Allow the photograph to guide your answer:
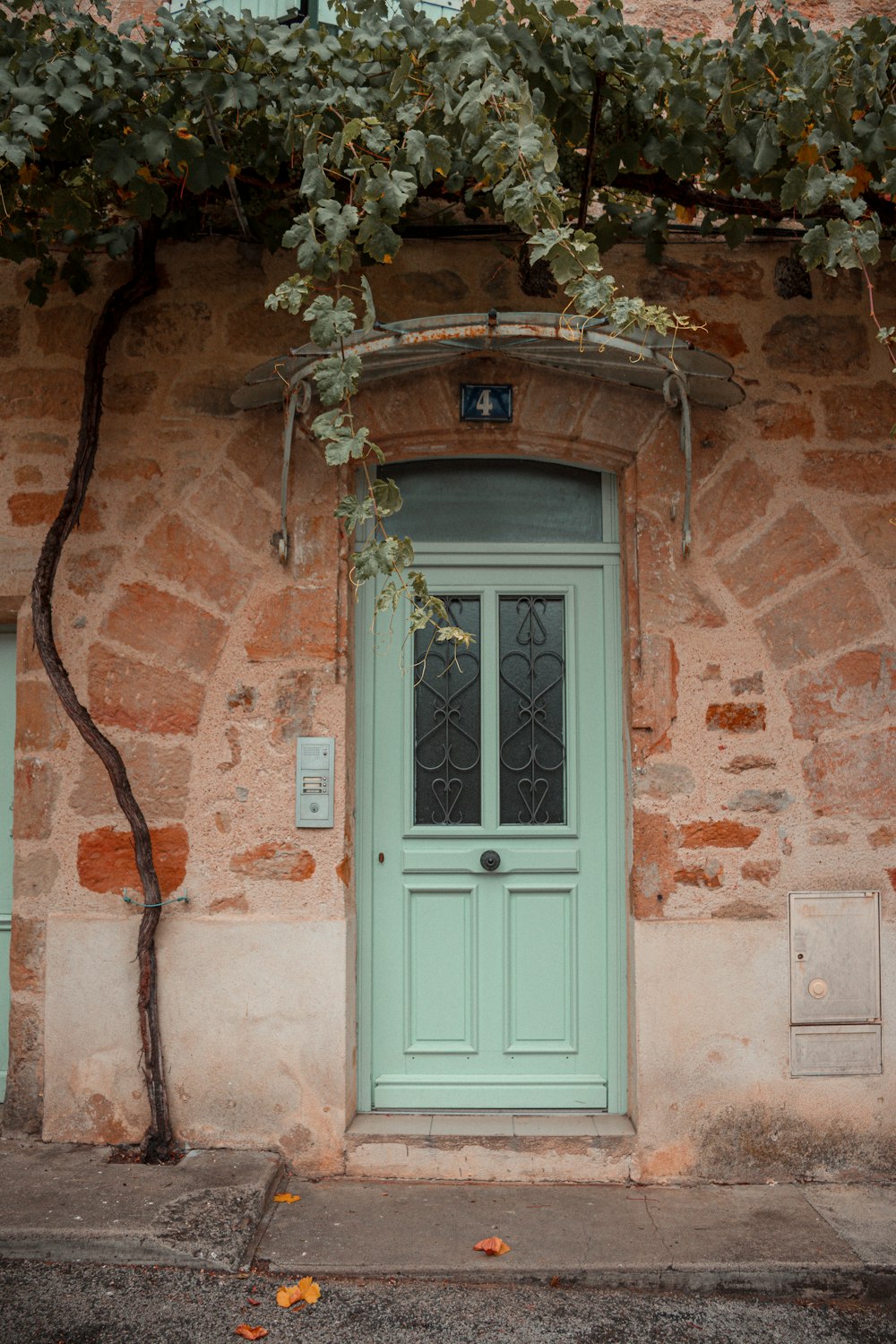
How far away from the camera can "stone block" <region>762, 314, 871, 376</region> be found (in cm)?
389

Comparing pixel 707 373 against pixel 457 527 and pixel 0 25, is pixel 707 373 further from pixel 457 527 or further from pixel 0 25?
pixel 0 25

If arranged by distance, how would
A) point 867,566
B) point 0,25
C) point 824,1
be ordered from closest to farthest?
point 0,25, point 867,566, point 824,1

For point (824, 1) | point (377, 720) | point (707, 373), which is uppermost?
point (824, 1)

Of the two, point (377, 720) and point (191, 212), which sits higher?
point (191, 212)

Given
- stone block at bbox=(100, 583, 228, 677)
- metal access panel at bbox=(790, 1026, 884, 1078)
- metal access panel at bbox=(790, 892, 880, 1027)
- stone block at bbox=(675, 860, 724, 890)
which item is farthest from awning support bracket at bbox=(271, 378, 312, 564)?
metal access panel at bbox=(790, 1026, 884, 1078)

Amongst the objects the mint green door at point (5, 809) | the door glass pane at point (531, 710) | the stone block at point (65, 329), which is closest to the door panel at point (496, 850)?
the door glass pane at point (531, 710)

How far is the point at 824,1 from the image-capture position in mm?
4121

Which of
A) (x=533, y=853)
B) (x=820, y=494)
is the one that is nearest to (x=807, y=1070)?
(x=533, y=853)

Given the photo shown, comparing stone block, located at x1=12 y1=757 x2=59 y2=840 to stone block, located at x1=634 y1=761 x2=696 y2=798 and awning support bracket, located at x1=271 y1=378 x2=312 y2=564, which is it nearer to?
awning support bracket, located at x1=271 y1=378 x2=312 y2=564

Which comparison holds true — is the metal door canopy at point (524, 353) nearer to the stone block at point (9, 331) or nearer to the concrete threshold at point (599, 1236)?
the stone block at point (9, 331)

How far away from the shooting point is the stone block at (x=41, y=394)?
390cm

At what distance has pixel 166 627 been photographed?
12.5ft

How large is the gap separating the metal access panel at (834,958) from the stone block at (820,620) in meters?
0.84

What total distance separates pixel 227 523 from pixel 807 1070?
2.73m
